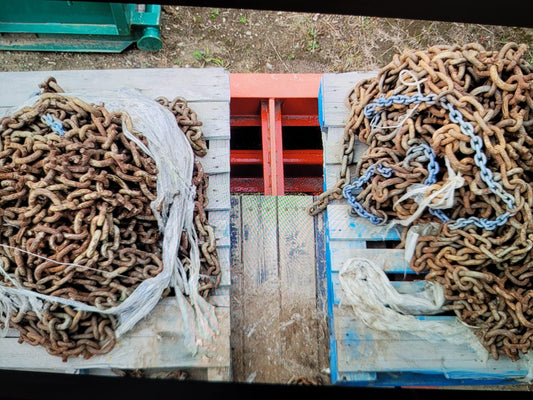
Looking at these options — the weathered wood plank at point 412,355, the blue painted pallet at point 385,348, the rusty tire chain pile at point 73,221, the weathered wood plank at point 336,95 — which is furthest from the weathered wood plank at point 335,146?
the rusty tire chain pile at point 73,221

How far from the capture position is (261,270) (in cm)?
300

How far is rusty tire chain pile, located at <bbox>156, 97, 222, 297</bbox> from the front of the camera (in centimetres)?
271

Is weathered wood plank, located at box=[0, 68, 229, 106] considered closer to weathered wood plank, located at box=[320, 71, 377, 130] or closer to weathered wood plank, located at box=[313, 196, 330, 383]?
weathered wood plank, located at box=[320, 71, 377, 130]

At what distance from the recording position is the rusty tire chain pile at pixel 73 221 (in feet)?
7.86

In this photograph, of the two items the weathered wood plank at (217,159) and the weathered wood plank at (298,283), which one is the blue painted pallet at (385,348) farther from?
the weathered wood plank at (217,159)

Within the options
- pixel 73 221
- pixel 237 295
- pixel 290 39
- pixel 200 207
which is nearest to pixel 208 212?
A: pixel 200 207

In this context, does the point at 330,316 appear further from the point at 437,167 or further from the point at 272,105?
the point at 272,105

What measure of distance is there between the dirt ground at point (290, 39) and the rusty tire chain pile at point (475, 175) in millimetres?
1944

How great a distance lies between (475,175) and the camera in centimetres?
251

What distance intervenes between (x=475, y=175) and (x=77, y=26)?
11.2ft

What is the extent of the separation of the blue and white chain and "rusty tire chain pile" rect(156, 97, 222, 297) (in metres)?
0.86

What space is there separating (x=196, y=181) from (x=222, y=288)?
0.65 metres

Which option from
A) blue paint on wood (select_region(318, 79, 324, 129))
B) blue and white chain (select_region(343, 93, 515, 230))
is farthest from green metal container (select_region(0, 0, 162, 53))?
blue and white chain (select_region(343, 93, 515, 230))

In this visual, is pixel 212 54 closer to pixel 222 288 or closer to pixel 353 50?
pixel 353 50
